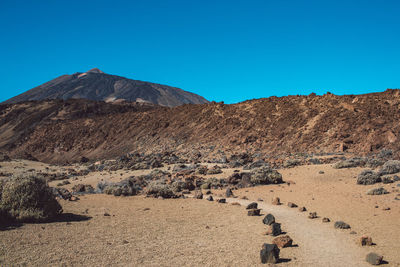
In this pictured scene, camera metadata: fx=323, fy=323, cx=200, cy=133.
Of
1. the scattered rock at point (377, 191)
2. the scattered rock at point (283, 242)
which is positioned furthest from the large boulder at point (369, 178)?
the scattered rock at point (283, 242)

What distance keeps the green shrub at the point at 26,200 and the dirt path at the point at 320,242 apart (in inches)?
222

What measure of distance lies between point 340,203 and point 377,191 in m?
1.53

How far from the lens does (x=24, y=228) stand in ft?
22.0

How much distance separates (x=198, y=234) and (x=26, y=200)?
408 cm

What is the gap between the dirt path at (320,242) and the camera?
5.45 m

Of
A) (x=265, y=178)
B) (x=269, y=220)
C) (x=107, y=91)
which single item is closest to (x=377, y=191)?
(x=265, y=178)

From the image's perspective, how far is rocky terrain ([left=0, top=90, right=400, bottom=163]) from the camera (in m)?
20.3

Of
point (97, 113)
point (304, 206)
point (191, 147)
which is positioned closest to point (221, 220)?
point (304, 206)

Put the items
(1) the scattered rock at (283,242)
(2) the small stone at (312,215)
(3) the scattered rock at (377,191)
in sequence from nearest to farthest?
1. (1) the scattered rock at (283,242)
2. (2) the small stone at (312,215)
3. (3) the scattered rock at (377,191)

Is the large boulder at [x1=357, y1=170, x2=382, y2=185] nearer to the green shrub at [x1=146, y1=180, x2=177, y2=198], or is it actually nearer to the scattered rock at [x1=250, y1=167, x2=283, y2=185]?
the scattered rock at [x1=250, y1=167, x2=283, y2=185]

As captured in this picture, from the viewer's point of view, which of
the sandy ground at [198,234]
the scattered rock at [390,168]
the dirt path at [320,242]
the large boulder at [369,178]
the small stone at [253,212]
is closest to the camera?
the sandy ground at [198,234]

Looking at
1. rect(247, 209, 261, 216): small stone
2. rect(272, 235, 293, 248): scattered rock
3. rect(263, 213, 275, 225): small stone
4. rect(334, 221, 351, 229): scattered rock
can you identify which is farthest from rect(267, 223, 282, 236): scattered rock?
rect(247, 209, 261, 216): small stone

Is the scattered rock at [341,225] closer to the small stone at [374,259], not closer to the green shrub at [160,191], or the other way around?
the small stone at [374,259]

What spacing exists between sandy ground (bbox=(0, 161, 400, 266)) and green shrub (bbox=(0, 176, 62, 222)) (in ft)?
1.19
